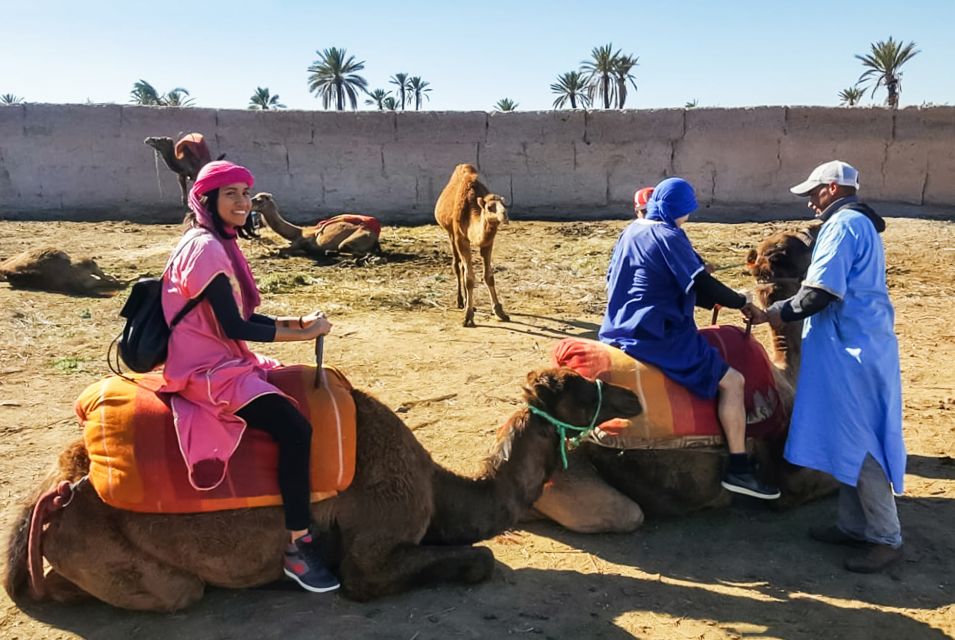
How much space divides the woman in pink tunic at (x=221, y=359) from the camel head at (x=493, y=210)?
6.12 metres

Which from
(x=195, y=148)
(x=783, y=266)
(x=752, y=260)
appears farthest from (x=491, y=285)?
(x=195, y=148)

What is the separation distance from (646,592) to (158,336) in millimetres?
2784

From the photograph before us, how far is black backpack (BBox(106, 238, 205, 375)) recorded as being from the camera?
12.5 feet

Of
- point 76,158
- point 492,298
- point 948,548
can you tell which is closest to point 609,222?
point 492,298

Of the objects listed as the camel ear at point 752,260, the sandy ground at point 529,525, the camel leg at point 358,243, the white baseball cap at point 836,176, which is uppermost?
the white baseball cap at point 836,176

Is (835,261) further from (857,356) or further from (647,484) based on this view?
(647,484)

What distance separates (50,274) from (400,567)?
8857 millimetres

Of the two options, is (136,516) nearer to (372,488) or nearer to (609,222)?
(372,488)

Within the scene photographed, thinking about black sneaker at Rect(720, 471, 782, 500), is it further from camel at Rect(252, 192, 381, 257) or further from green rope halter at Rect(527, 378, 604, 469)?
camel at Rect(252, 192, 381, 257)

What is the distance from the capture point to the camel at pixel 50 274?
11188mm

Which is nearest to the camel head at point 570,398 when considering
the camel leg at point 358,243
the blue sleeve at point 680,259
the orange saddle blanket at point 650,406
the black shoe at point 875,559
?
the orange saddle blanket at point 650,406

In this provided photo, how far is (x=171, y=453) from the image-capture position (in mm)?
3949

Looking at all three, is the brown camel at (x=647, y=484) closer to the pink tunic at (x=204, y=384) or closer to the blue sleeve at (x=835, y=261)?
the blue sleeve at (x=835, y=261)

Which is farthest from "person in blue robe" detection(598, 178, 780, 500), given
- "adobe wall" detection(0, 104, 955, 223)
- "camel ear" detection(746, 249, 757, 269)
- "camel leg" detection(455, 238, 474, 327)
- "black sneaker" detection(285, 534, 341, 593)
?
"adobe wall" detection(0, 104, 955, 223)
